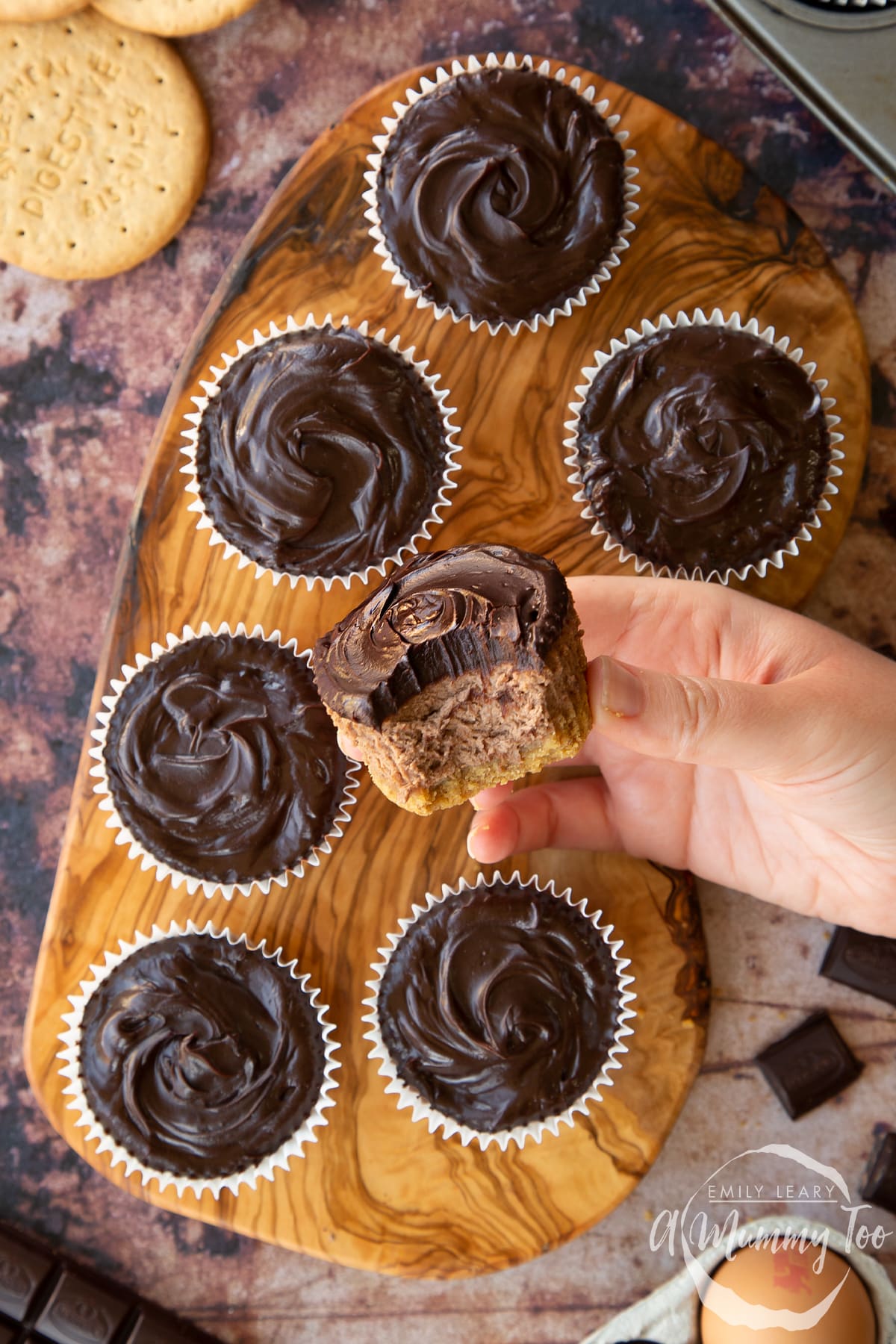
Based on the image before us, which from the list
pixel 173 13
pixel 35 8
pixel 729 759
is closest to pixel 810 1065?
pixel 729 759

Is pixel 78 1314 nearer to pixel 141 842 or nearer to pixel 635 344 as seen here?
pixel 141 842

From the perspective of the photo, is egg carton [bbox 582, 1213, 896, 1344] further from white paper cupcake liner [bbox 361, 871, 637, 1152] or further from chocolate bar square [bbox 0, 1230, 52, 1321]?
chocolate bar square [bbox 0, 1230, 52, 1321]

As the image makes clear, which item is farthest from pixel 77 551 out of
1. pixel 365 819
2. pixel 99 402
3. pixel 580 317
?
pixel 580 317

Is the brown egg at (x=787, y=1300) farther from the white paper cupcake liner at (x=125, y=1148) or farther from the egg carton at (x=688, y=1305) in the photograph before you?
the white paper cupcake liner at (x=125, y=1148)

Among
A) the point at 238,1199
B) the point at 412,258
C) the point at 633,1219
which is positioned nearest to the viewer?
the point at 412,258

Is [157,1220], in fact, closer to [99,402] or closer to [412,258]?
[99,402]

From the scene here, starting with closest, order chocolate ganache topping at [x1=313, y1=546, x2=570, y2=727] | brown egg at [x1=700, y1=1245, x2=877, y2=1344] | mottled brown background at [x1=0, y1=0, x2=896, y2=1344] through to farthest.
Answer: chocolate ganache topping at [x1=313, y1=546, x2=570, y2=727]
brown egg at [x1=700, y1=1245, x2=877, y2=1344]
mottled brown background at [x1=0, y1=0, x2=896, y2=1344]

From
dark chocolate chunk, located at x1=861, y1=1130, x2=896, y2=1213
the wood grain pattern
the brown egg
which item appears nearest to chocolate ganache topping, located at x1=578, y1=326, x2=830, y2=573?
the wood grain pattern
